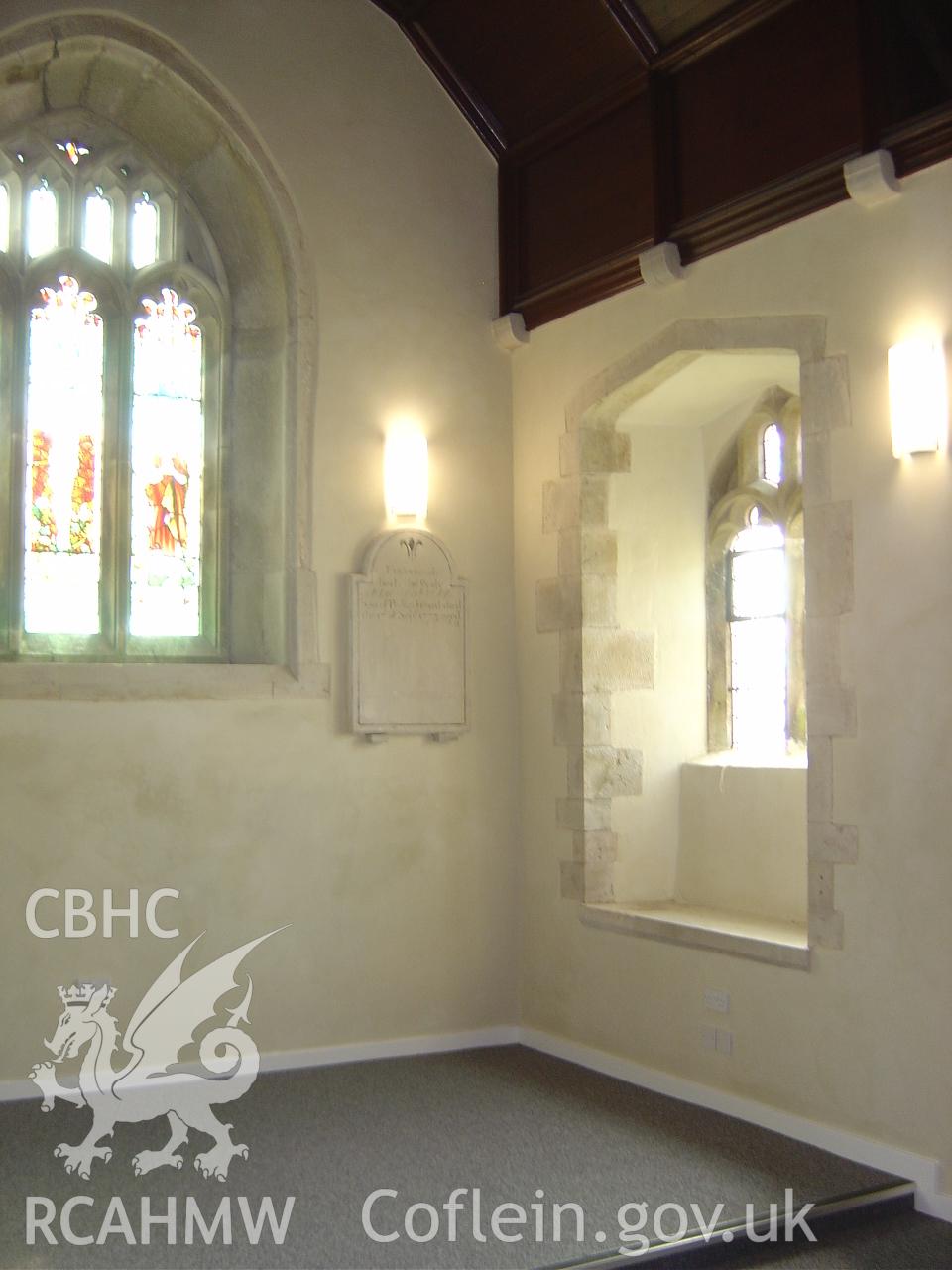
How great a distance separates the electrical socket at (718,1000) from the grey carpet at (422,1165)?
322mm

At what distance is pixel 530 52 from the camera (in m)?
5.05

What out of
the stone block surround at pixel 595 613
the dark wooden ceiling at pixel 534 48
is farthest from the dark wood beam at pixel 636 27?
the stone block surround at pixel 595 613

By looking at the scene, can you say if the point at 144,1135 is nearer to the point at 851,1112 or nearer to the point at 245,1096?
the point at 245,1096

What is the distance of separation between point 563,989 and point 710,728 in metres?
1.17

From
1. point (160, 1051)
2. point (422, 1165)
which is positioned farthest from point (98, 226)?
point (422, 1165)

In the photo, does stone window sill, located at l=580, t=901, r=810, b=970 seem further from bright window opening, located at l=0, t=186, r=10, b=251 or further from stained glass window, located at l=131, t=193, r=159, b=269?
bright window opening, located at l=0, t=186, r=10, b=251

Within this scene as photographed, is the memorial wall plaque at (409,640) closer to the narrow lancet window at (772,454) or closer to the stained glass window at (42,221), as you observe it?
the narrow lancet window at (772,454)

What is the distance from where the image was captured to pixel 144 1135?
159 inches

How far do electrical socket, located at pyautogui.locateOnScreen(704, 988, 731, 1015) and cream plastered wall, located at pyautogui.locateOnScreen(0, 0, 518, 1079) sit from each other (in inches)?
42.5

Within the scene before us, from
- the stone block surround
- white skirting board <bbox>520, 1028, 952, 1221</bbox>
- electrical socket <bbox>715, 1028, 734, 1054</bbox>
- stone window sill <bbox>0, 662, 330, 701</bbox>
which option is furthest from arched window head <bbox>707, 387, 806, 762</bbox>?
stone window sill <bbox>0, 662, 330, 701</bbox>

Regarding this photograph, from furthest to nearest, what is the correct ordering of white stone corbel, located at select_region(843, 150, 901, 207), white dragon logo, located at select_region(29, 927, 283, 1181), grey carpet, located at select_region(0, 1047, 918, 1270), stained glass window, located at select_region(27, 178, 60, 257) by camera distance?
stained glass window, located at select_region(27, 178, 60, 257) → white dragon logo, located at select_region(29, 927, 283, 1181) → white stone corbel, located at select_region(843, 150, 901, 207) → grey carpet, located at select_region(0, 1047, 918, 1270)

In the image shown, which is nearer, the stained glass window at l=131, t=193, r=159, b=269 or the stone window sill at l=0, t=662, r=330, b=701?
the stone window sill at l=0, t=662, r=330, b=701

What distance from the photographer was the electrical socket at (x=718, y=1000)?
4301mm

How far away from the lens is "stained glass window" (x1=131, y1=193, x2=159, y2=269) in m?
5.18
